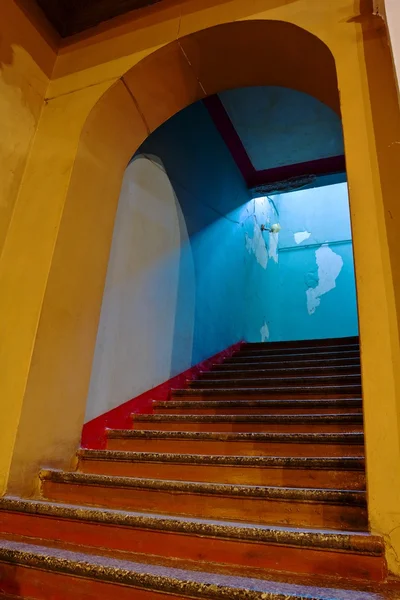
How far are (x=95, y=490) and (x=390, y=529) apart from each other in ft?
4.10

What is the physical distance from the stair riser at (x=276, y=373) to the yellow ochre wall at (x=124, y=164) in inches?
62.7

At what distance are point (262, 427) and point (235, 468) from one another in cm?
53

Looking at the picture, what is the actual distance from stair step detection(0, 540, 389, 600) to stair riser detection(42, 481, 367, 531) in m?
0.32

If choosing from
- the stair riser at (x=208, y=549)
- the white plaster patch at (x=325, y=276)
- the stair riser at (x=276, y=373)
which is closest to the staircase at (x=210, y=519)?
the stair riser at (x=208, y=549)

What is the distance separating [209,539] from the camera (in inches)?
57.5

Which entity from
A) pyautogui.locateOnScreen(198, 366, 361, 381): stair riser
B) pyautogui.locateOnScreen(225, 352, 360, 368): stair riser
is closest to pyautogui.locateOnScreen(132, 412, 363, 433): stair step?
pyautogui.locateOnScreen(198, 366, 361, 381): stair riser

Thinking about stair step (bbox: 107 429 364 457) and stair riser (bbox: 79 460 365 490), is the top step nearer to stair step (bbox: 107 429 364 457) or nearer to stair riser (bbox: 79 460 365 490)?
stair step (bbox: 107 429 364 457)

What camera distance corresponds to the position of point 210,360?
4.31m

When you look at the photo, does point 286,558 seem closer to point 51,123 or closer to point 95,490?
point 95,490

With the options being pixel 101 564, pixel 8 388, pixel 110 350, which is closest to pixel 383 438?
pixel 101 564

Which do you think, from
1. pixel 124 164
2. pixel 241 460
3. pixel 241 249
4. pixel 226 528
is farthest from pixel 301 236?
pixel 226 528

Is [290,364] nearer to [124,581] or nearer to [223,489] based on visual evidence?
[223,489]

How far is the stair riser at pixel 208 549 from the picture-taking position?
1.30 meters

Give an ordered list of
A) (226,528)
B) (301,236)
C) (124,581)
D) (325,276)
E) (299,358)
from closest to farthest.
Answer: (124,581) < (226,528) < (299,358) < (325,276) < (301,236)
